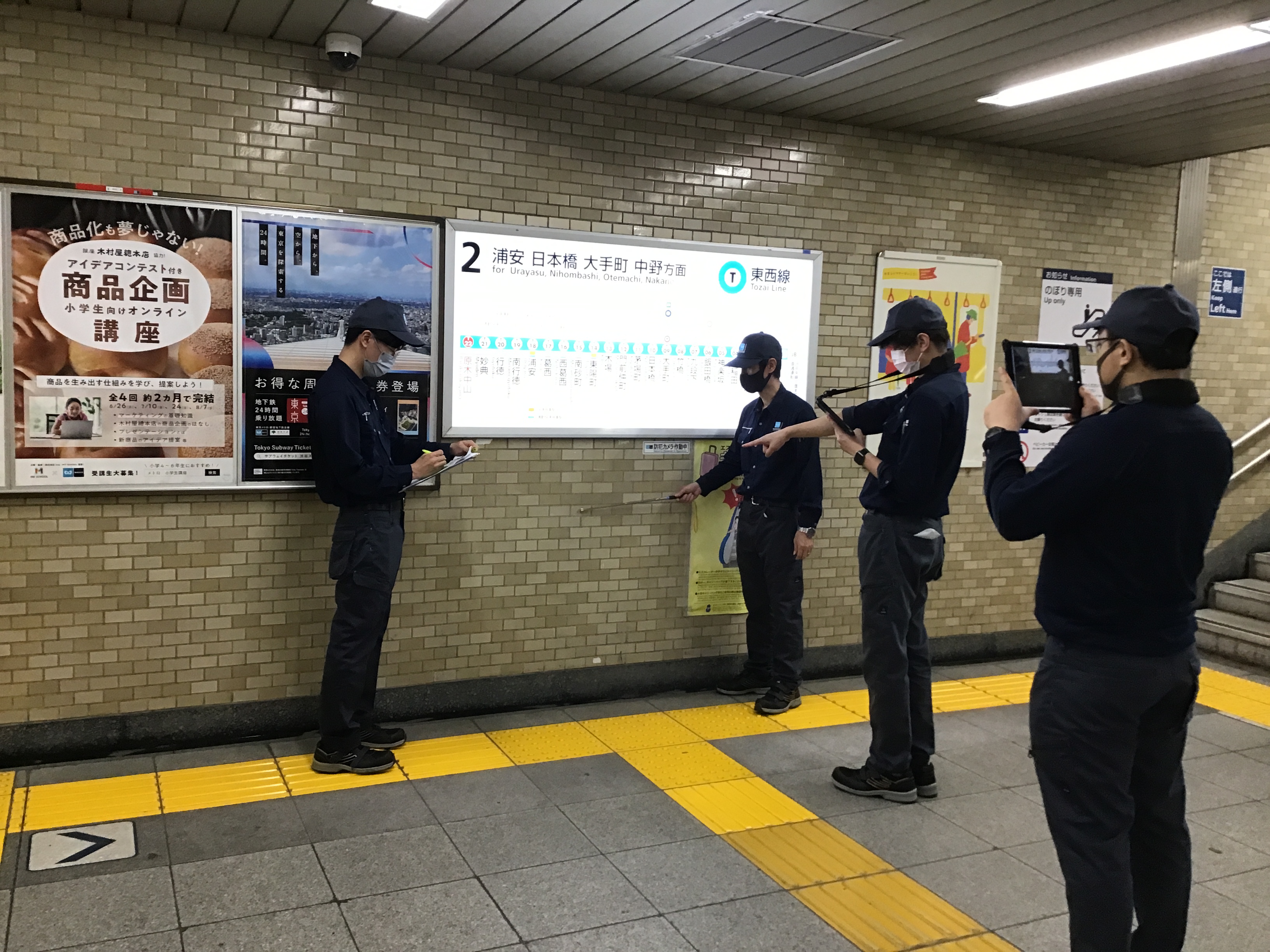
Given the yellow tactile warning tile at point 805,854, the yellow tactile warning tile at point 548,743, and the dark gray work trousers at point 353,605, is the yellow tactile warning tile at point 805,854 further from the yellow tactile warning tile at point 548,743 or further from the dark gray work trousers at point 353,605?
the dark gray work trousers at point 353,605

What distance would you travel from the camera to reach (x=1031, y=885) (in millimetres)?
3615

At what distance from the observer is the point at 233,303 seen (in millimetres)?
4500

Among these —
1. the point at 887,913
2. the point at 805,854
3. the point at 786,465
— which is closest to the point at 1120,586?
the point at 887,913

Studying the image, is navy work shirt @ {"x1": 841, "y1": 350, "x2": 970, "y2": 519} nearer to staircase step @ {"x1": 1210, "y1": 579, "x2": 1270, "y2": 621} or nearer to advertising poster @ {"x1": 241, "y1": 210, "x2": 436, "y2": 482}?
advertising poster @ {"x1": 241, "y1": 210, "x2": 436, "y2": 482}

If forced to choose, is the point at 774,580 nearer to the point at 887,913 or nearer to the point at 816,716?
the point at 816,716

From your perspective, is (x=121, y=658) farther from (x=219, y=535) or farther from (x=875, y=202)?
(x=875, y=202)

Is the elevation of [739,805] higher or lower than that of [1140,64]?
lower

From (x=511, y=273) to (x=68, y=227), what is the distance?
198 cm

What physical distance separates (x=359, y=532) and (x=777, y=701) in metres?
2.45

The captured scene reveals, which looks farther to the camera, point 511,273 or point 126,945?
point 511,273

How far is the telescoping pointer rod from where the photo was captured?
5391 millimetres

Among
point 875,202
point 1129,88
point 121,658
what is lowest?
point 121,658

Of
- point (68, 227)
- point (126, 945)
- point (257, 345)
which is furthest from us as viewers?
point (257, 345)

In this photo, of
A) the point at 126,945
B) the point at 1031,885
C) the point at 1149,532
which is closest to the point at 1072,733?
the point at 1149,532
